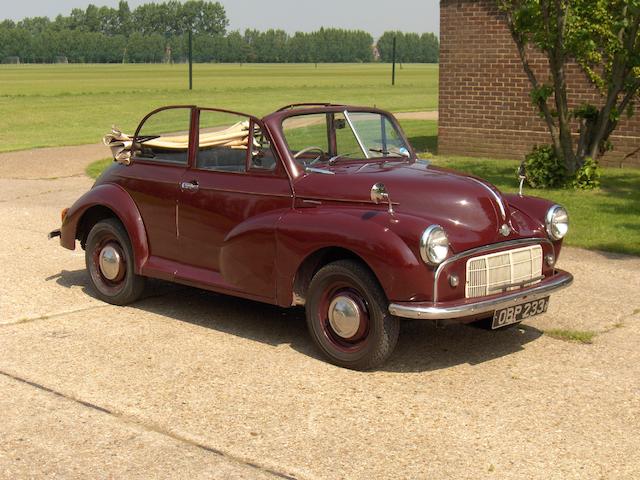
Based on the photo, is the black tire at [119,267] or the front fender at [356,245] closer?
the front fender at [356,245]

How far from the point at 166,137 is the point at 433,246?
283cm

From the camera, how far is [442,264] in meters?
5.91

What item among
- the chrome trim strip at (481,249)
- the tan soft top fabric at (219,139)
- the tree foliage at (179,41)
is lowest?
the chrome trim strip at (481,249)

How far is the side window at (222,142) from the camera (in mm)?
7176

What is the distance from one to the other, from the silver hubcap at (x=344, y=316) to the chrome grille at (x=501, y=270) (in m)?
0.68

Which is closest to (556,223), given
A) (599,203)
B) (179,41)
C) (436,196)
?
(436,196)

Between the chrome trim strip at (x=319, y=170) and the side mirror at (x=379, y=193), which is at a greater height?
the chrome trim strip at (x=319, y=170)

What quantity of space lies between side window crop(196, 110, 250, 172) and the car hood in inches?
27.5

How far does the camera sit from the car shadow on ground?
257 inches

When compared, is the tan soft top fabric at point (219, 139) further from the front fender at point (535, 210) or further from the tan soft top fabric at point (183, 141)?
the front fender at point (535, 210)

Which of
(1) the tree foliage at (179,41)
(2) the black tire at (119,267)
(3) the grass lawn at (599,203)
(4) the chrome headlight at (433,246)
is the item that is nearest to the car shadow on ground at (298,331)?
(2) the black tire at (119,267)

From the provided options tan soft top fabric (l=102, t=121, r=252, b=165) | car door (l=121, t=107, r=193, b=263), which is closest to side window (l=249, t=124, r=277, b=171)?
tan soft top fabric (l=102, t=121, r=252, b=165)

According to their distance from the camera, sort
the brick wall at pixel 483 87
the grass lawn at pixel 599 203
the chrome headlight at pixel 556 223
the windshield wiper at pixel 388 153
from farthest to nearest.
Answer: the brick wall at pixel 483 87
the grass lawn at pixel 599 203
the windshield wiper at pixel 388 153
the chrome headlight at pixel 556 223

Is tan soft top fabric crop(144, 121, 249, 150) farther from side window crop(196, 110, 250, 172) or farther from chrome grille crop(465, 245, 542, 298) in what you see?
chrome grille crop(465, 245, 542, 298)
